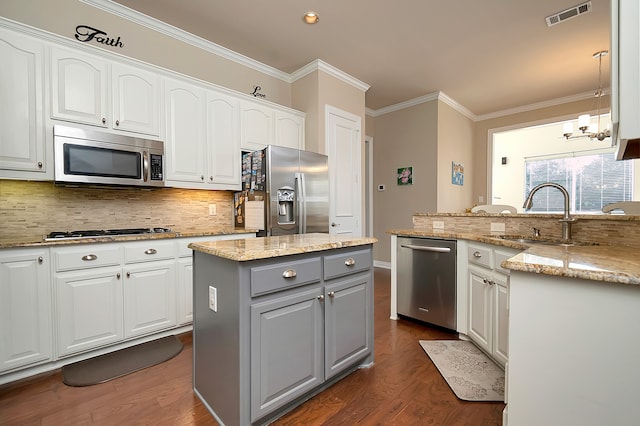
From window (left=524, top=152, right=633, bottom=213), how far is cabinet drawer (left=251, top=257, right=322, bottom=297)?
7.36 m

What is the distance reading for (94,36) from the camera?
2.62m

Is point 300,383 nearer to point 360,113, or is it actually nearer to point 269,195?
point 269,195

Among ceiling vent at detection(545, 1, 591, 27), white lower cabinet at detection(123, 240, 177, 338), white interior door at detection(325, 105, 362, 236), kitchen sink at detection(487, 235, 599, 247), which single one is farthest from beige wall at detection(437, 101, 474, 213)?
white lower cabinet at detection(123, 240, 177, 338)

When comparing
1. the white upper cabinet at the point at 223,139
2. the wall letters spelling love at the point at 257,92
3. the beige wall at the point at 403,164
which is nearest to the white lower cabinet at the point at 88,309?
the white upper cabinet at the point at 223,139

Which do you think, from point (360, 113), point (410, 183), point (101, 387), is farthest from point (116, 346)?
point (410, 183)

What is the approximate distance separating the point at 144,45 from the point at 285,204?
6.86 ft

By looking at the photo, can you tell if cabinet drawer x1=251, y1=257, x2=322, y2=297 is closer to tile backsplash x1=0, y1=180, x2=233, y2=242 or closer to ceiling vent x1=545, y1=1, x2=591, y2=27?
tile backsplash x1=0, y1=180, x2=233, y2=242

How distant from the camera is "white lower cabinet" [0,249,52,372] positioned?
182 cm

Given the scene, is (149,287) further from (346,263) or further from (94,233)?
(346,263)

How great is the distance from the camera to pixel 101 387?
6.02ft

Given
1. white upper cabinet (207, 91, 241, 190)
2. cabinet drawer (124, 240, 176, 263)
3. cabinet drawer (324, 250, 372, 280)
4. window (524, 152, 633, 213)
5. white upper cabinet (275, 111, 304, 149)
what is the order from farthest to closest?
window (524, 152, 633, 213) < white upper cabinet (275, 111, 304, 149) < white upper cabinet (207, 91, 241, 190) < cabinet drawer (124, 240, 176, 263) < cabinet drawer (324, 250, 372, 280)

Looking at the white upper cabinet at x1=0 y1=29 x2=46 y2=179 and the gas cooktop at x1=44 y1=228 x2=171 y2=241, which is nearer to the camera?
the white upper cabinet at x1=0 y1=29 x2=46 y2=179

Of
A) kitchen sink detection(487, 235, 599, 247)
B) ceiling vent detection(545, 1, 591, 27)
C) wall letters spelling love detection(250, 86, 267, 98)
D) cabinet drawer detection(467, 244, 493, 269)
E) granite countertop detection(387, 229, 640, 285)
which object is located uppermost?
ceiling vent detection(545, 1, 591, 27)

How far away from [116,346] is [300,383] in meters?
1.63
